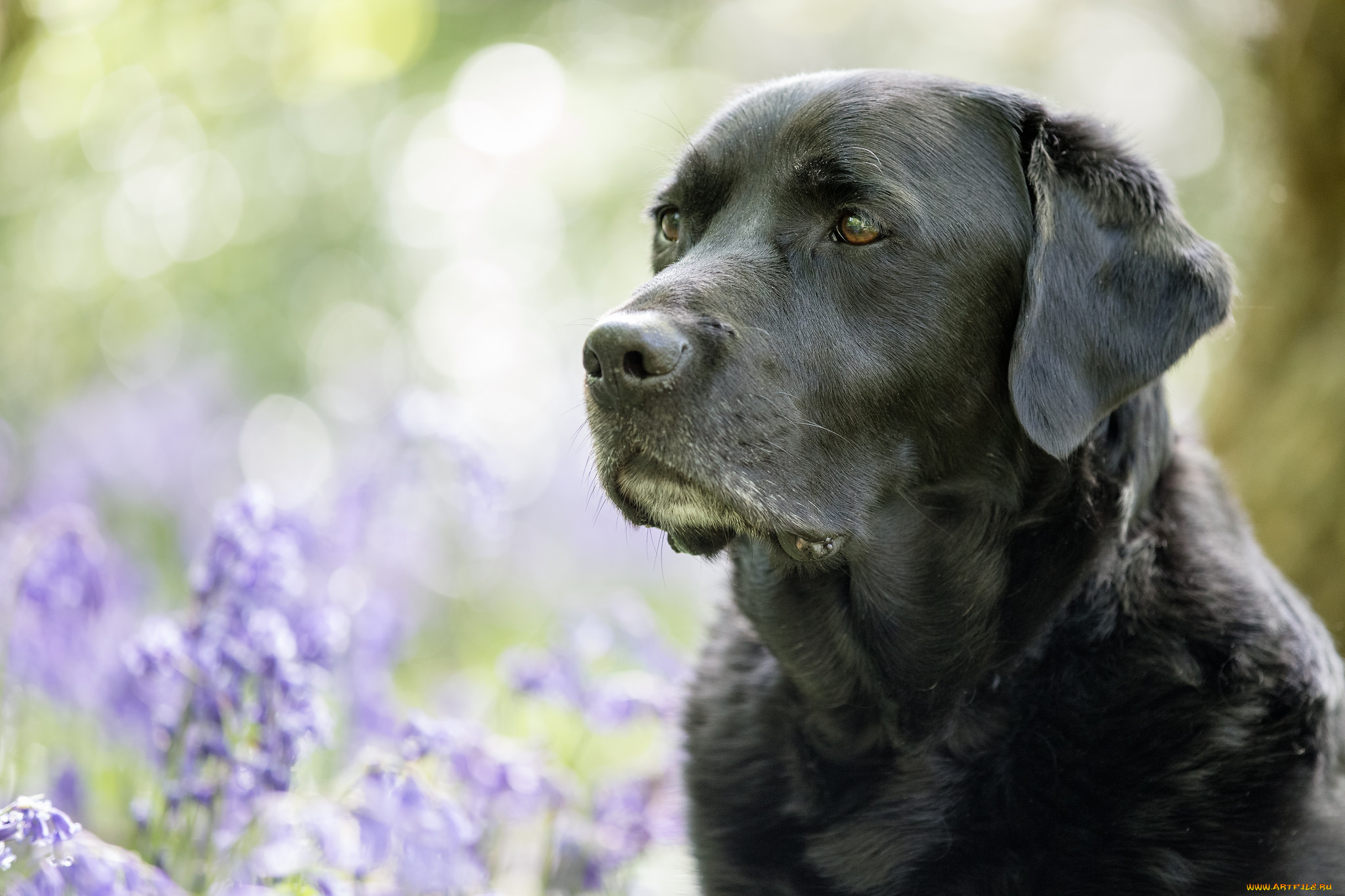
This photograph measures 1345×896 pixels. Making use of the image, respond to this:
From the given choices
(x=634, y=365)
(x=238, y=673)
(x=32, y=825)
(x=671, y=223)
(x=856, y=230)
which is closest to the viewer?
(x=32, y=825)

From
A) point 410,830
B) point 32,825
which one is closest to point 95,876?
point 32,825

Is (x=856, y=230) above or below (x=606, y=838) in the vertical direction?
above

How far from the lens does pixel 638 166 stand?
8.86 meters

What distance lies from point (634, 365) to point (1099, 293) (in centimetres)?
94

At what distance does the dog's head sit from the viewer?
2357 mm

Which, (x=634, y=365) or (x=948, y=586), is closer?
(x=634, y=365)

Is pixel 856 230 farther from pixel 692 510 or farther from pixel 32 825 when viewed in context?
pixel 32 825

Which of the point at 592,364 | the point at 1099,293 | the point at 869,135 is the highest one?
the point at 869,135

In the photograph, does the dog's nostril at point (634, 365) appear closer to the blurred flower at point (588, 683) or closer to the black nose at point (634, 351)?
the black nose at point (634, 351)

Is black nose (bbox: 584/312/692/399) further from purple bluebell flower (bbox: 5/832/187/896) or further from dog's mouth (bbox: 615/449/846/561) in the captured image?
purple bluebell flower (bbox: 5/832/187/896)

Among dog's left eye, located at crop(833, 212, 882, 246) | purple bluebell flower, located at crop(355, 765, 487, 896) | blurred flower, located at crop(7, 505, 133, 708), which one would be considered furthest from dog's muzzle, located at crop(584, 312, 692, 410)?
blurred flower, located at crop(7, 505, 133, 708)

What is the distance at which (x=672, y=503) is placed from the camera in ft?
8.00

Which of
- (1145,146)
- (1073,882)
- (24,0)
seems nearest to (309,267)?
(24,0)

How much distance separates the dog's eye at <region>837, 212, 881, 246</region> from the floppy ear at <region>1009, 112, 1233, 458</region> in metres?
0.32
